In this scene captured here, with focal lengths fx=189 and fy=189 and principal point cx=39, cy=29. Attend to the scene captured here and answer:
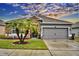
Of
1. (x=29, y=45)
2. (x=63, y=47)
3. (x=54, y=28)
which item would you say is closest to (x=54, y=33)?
(x=54, y=28)

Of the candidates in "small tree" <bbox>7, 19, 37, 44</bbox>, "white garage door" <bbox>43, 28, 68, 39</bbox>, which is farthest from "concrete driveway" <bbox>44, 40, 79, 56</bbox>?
"small tree" <bbox>7, 19, 37, 44</bbox>

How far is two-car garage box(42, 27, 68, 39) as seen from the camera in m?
6.19

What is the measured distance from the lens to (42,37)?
20.3 ft

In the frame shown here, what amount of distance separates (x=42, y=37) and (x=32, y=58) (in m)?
0.77

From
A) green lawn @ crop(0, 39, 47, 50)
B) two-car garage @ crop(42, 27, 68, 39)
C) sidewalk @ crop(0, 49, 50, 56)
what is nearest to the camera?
sidewalk @ crop(0, 49, 50, 56)

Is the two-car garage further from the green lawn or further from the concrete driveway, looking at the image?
the green lawn

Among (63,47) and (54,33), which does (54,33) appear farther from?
(63,47)

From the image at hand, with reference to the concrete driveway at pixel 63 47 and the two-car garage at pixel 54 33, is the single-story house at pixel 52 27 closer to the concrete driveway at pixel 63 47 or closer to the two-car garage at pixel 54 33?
the two-car garage at pixel 54 33

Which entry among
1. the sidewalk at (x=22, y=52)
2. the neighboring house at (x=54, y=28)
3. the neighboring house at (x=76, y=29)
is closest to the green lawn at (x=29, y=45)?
the sidewalk at (x=22, y=52)

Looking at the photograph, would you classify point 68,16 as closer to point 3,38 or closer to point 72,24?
point 72,24

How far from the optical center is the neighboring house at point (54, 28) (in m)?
6.12

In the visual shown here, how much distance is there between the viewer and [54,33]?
6211 mm

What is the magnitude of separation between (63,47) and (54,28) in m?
0.68

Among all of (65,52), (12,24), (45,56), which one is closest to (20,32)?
(12,24)
